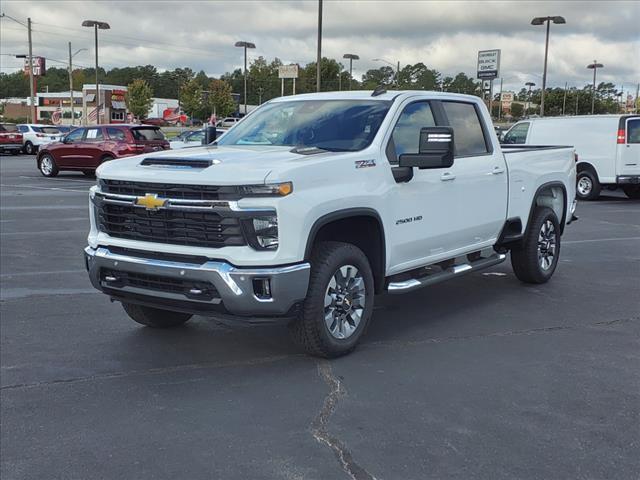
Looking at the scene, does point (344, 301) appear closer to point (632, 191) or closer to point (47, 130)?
point (632, 191)

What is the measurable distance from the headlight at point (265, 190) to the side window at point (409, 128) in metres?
1.33

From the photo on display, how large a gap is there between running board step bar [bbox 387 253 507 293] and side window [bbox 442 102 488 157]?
3.42ft

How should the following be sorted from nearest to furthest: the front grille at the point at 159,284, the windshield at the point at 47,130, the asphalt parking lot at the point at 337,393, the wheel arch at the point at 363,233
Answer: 1. the asphalt parking lot at the point at 337,393
2. the front grille at the point at 159,284
3. the wheel arch at the point at 363,233
4. the windshield at the point at 47,130

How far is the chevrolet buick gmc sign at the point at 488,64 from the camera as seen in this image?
3697cm

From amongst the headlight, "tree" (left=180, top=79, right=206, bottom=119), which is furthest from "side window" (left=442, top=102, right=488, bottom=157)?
"tree" (left=180, top=79, right=206, bottom=119)

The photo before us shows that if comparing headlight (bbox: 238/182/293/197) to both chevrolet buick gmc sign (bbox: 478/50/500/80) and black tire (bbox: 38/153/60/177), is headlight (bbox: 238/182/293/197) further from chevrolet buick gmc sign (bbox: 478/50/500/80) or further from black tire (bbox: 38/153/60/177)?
chevrolet buick gmc sign (bbox: 478/50/500/80)

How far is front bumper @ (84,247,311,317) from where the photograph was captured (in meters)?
4.56

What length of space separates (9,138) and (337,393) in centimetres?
3797

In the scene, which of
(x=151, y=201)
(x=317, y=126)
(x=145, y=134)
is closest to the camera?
(x=151, y=201)

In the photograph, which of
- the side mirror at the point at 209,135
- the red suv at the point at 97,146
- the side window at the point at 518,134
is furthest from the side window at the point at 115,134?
the side mirror at the point at 209,135

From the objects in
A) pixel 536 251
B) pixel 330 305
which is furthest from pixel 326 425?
pixel 536 251

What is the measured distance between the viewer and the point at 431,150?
544cm

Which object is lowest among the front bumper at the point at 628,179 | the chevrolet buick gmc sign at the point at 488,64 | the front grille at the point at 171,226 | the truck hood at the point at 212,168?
the front bumper at the point at 628,179

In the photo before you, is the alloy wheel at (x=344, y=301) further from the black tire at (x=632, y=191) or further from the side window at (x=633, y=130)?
the black tire at (x=632, y=191)
